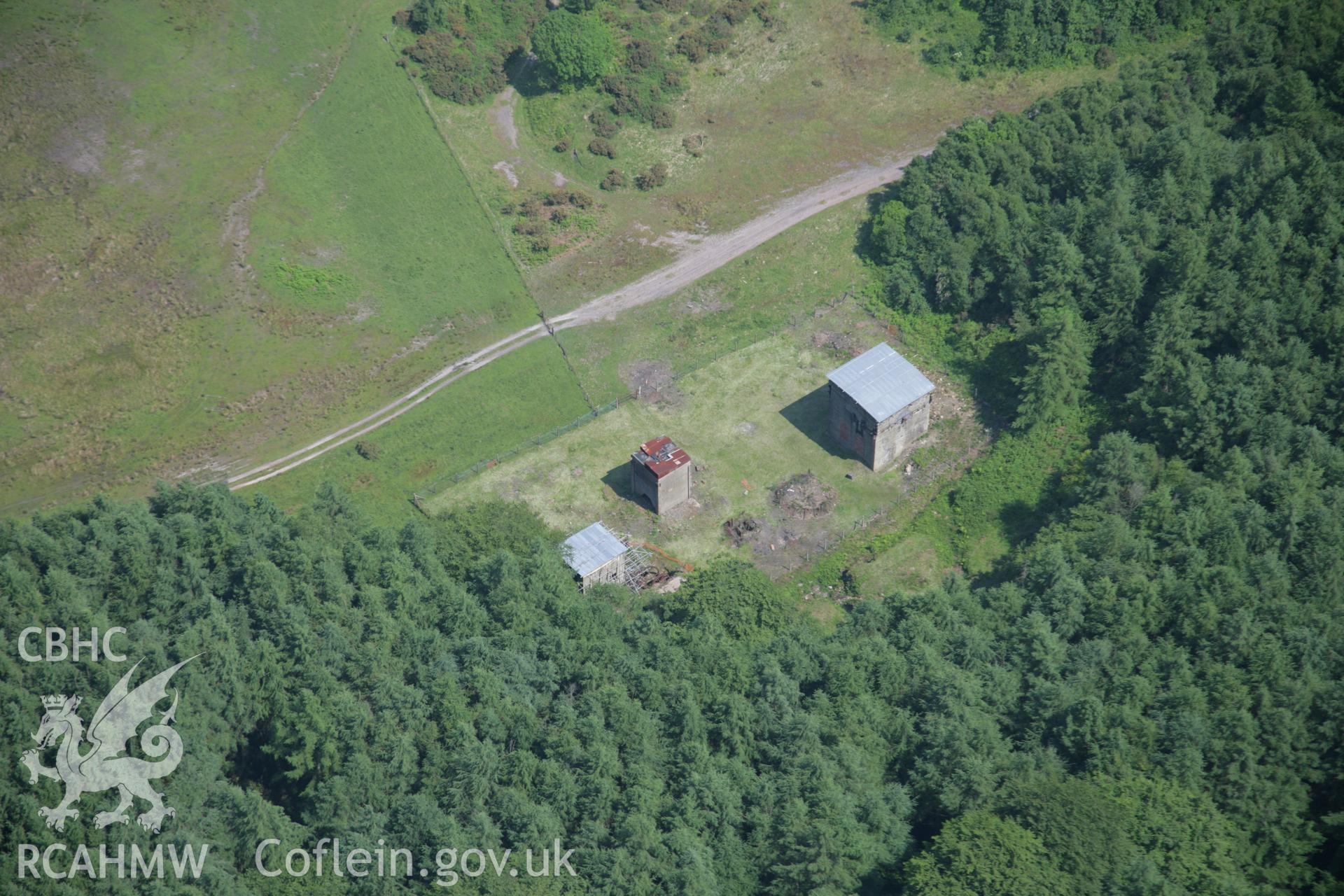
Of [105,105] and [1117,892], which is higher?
[105,105]

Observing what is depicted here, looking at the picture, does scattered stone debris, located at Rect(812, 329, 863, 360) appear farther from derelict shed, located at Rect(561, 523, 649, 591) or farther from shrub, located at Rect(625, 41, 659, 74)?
shrub, located at Rect(625, 41, 659, 74)

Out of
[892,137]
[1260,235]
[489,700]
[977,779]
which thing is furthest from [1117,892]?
[892,137]

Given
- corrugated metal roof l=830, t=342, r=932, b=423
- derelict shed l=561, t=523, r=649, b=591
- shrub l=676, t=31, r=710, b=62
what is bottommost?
derelict shed l=561, t=523, r=649, b=591

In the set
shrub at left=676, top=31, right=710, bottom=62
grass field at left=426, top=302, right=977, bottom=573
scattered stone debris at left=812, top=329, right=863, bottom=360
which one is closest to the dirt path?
grass field at left=426, top=302, right=977, bottom=573

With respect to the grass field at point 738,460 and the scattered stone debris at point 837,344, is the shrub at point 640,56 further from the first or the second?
the scattered stone debris at point 837,344

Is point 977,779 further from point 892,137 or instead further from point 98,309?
point 98,309

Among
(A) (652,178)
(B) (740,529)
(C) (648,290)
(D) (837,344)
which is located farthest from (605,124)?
(B) (740,529)

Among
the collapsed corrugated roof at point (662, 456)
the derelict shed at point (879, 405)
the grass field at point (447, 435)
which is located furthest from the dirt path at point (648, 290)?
the derelict shed at point (879, 405)
